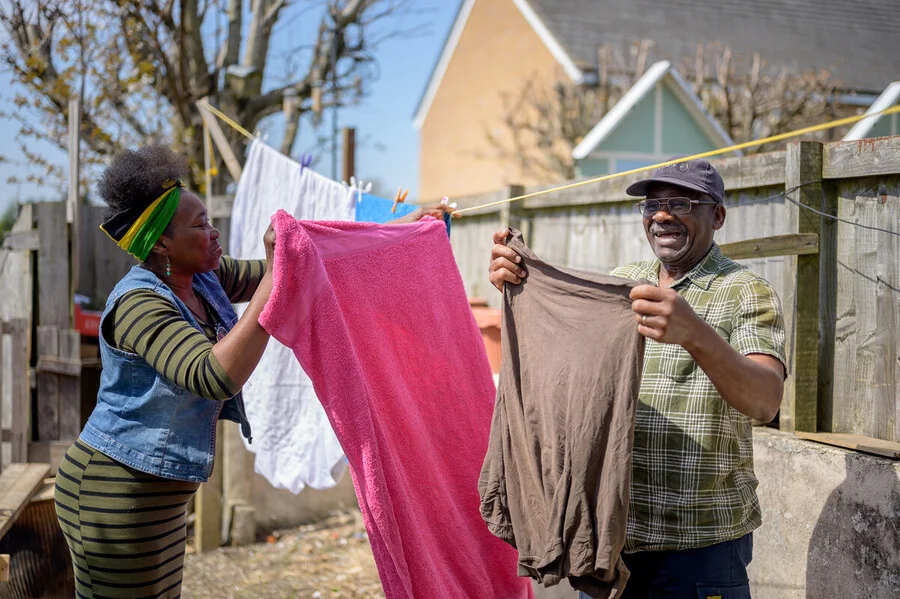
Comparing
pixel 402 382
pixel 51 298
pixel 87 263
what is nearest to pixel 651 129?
→ pixel 87 263

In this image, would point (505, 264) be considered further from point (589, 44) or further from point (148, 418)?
point (589, 44)

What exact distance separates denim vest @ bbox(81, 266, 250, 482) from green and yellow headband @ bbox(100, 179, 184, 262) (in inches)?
3.6

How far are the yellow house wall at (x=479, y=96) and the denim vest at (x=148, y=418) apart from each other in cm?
1423

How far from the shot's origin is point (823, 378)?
3352 millimetres

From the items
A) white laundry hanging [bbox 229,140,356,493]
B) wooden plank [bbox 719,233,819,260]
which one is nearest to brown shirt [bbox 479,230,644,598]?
wooden plank [bbox 719,233,819,260]

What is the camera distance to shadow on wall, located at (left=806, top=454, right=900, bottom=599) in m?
2.84

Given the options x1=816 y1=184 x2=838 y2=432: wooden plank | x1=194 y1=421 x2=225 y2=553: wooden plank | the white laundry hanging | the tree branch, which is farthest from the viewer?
the tree branch

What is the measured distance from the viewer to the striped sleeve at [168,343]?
2.15 m

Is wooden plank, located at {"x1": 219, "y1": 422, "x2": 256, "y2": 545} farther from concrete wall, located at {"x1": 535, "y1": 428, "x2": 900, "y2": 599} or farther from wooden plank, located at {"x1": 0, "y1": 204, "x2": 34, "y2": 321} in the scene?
concrete wall, located at {"x1": 535, "y1": 428, "x2": 900, "y2": 599}

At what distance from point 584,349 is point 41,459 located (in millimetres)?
5210

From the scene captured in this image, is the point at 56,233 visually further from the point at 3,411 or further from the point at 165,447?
the point at 165,447

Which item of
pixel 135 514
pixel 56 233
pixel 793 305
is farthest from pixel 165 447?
pixel 56 233

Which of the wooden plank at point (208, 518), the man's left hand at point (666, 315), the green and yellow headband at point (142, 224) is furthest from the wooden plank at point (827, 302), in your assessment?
the wooden plank at point (208, 518)

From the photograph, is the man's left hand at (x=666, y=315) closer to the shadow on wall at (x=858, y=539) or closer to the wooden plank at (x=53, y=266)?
the shadow on wall at (x=858, y=539)
